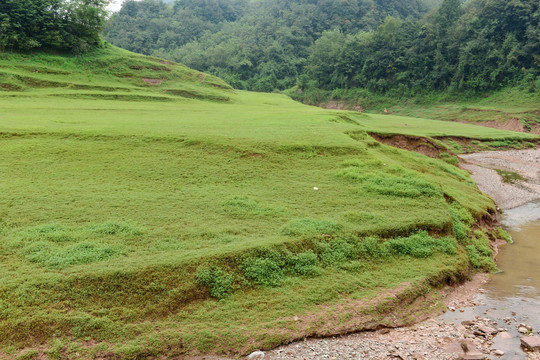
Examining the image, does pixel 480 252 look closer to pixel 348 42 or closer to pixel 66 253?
pixel 66 253

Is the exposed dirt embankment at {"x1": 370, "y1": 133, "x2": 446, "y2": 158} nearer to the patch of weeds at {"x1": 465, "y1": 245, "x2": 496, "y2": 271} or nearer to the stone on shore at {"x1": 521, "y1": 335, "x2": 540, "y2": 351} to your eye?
the patch of weeds at {"x1": 465, "y1": 245, "x2": 496, "y2": 271}

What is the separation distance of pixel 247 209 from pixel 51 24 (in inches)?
1614

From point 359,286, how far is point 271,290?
225cm

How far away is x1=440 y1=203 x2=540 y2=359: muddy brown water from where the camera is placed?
27.7ft

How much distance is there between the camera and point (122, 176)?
13922 mm

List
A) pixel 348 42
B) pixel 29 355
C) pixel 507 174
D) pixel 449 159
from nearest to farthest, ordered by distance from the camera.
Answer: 1. pixel 29 355
2. pixel 507 174
3. pixel 449 159
4. pixel 348 42

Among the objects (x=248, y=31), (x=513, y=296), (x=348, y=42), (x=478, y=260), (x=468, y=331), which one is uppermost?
(x=248, y=31)

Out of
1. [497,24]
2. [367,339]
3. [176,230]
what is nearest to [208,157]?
[176,230]

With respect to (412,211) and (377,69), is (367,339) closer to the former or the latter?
(412,211)

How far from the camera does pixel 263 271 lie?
9258 mm

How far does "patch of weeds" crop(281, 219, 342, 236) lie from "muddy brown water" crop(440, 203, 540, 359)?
140 inches

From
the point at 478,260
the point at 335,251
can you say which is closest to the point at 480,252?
the point at 478,260

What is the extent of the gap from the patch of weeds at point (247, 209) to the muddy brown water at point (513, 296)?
→ 5.46m

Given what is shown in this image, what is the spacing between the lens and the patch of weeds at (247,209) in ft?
38.3
